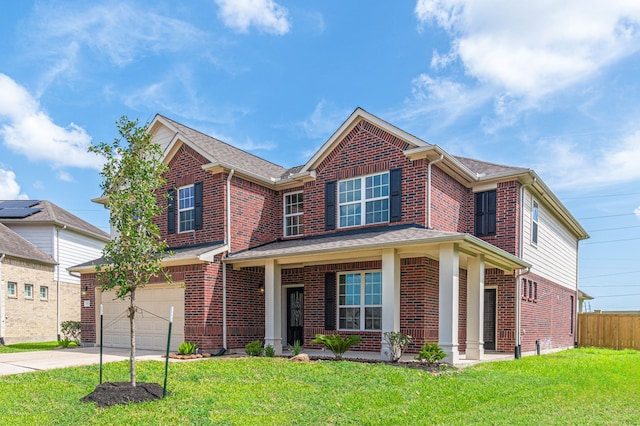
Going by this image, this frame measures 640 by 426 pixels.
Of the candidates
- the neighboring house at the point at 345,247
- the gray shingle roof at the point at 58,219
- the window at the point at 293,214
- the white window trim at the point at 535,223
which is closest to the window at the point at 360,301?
the neighboring house at the point at 345,247

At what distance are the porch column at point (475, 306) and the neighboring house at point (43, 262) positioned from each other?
60.4 feet

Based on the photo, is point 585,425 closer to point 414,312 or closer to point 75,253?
point 414,312

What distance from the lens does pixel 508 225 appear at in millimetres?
15242

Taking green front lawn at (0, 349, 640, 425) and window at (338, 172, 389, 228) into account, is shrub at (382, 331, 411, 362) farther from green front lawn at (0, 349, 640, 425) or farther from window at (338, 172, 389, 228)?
window at (338, 172, 389, 228)

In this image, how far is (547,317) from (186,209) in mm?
13528

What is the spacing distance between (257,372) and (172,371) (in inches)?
68.1

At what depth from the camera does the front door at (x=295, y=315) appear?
15.9 metres

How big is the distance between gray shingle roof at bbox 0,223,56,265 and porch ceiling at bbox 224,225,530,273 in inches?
475

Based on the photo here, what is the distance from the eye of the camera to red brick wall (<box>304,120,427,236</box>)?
1355cm

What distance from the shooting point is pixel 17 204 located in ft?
86.5

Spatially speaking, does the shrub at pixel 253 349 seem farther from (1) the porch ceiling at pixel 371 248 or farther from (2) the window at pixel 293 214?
(2) the window at pixel 293 214

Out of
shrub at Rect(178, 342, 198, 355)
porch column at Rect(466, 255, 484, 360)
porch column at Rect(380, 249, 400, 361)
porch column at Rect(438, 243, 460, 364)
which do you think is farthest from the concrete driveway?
porch column at Rect(466, 255, 484, 360)

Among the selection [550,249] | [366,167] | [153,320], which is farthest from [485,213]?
[153,320]

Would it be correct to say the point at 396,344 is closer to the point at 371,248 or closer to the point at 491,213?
the point at 371,248
